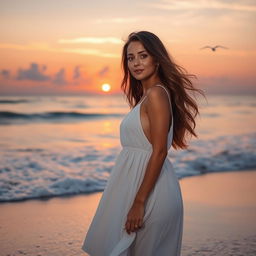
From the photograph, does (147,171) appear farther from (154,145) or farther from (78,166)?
(78,166)

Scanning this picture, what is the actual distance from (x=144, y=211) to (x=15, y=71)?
25334 mm

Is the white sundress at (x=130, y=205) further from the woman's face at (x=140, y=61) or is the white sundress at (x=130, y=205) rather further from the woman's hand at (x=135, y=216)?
the woman's face at (x=140, y=61)

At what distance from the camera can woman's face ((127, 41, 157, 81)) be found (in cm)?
277

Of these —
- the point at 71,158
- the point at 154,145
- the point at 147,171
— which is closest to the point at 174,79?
the point at 154,145

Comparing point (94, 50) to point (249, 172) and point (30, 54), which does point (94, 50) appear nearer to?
point (30, 54)

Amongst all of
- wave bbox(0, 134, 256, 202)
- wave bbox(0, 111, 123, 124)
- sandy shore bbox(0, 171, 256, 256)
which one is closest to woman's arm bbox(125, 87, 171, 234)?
sandy shore bbox(0, 171, 256, 256)

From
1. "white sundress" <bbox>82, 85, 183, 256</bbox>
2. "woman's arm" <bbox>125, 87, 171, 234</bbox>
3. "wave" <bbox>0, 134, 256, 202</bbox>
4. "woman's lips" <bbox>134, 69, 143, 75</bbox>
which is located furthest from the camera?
"wave" <bbox>0, 134, 256, 202</bbox>

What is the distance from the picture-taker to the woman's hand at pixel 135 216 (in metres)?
2.63

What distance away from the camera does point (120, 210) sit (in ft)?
9.18

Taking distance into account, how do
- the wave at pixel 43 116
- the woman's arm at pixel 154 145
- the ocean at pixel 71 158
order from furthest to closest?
the wave at pixel 43 116 → the ocean at pixel 71 158 → the woman's arm at pixel 154 145

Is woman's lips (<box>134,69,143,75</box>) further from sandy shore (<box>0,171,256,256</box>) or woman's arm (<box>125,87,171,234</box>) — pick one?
sandy shore (<box>0,171,256,256</box>)

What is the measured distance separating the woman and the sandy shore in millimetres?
2039

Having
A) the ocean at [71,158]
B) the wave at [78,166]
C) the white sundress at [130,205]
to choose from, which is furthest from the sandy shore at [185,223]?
the white sundress at [130,205]

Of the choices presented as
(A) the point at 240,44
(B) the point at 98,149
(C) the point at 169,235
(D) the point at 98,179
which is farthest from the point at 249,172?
(A) the point at 240,44
